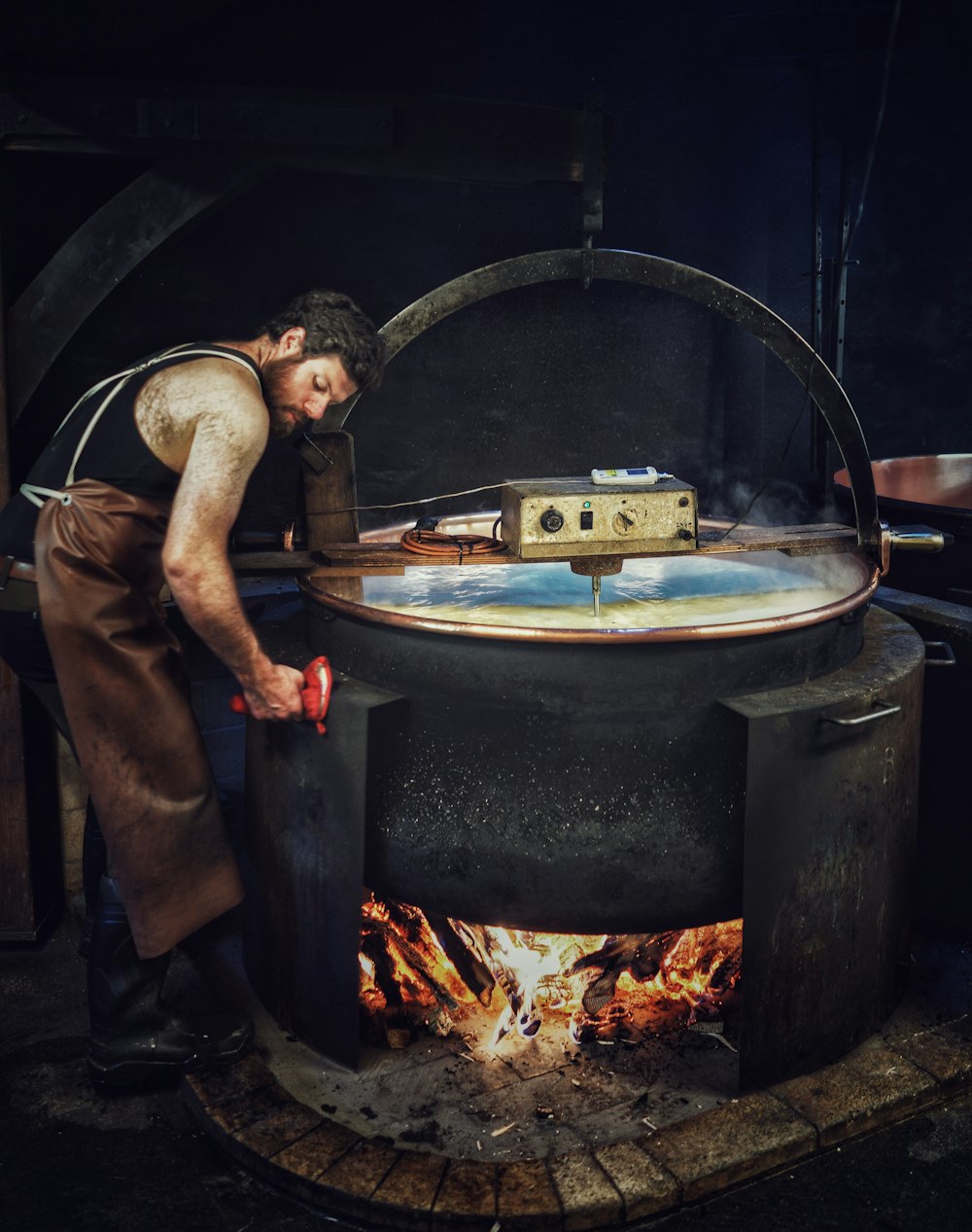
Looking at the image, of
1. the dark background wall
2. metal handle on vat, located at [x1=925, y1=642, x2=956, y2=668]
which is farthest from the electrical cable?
metal handle on vat, located at [x1=925, y1=642, x2=956, y2=668]

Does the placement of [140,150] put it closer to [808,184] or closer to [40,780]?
[40,780]

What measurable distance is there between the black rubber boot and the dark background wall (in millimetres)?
1744

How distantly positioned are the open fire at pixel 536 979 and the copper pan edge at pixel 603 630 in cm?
110

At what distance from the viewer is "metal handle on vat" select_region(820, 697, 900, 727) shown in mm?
2840

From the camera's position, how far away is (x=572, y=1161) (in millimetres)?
2781

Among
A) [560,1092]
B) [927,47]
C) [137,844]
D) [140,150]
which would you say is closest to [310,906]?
[137,844]

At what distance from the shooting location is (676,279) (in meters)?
3.19

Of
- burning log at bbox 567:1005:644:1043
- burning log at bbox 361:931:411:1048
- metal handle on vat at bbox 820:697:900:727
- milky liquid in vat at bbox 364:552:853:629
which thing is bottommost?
burning log at bbox 567:1005:644:1043

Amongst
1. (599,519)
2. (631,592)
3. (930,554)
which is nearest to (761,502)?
(930,554)

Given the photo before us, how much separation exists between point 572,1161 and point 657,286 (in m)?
2.38

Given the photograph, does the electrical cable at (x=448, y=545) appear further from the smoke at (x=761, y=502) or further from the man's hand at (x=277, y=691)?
the smoke at (x=761, y=502)

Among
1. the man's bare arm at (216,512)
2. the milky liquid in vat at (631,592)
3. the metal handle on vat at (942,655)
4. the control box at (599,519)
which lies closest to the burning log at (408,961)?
the milky liquid in vat at (631,592)

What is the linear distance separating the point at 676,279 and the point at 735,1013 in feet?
7.11

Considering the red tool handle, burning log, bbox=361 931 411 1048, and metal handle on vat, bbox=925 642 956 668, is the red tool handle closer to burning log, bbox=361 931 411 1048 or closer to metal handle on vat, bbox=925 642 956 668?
burning log, bbox=361 931 411 1048
